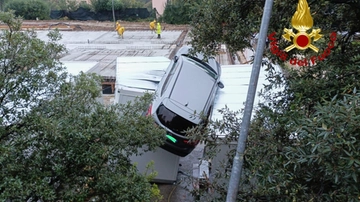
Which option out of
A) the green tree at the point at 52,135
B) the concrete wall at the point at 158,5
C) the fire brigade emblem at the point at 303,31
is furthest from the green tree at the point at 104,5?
the fire brigade emblem at the point at 303,31

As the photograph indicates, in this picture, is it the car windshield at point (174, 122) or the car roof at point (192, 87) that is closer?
the car windshield at point (174, 122)

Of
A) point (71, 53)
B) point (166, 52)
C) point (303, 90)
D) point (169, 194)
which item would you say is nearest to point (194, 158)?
point (169, 194)

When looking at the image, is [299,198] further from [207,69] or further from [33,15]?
[33,15]

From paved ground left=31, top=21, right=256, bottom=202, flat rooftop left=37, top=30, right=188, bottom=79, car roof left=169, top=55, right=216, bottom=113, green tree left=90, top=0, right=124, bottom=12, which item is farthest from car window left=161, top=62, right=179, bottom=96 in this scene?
green tree left=90, top=0, right=124, bottom=12

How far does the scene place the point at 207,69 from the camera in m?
7.93

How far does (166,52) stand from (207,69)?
953cm

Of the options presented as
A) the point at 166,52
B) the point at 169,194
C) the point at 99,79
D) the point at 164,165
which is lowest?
the point at 169,194

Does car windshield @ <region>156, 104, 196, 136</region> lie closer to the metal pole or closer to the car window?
the car window

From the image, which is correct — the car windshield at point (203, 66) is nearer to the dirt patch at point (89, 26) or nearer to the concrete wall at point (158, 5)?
the dirt patch at point (89, 26)

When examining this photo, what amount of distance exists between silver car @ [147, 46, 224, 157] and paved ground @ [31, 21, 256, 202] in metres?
1.58

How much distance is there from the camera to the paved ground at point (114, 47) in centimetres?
828

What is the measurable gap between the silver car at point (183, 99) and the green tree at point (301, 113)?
161 cm

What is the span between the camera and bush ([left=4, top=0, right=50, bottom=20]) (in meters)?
31.8

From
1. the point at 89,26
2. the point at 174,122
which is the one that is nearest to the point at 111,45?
the point at 89,26
